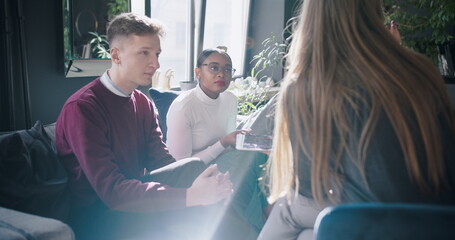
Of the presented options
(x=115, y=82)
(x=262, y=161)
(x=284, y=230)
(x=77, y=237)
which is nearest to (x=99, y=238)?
Result: (x=77, y=237)

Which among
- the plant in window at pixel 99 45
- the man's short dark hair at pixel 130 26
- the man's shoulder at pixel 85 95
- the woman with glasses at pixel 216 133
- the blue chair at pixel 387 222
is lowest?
the woman with glasses at pixel 216 133

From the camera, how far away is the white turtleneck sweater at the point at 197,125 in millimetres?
2312

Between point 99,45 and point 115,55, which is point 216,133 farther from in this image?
point 99,45

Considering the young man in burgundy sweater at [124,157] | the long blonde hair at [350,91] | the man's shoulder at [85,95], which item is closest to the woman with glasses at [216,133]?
the young man in burgundy sweater at [124,157]

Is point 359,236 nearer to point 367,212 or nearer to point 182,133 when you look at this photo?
point 367,212

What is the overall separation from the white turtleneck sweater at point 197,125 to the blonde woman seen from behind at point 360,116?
3.85 feet

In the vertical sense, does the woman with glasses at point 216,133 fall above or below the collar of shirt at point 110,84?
below

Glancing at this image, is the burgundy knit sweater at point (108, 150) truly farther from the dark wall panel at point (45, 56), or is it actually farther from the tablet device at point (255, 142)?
the dark wall panel at point (45, 56)

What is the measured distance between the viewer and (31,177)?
1421 mm

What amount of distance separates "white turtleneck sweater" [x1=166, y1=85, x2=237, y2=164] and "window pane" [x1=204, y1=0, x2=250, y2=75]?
242cm

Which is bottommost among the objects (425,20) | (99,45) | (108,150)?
(108,150)

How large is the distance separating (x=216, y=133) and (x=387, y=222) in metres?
1.70

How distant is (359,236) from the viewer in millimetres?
881

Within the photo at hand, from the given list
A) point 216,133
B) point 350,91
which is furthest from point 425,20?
point 350,91
